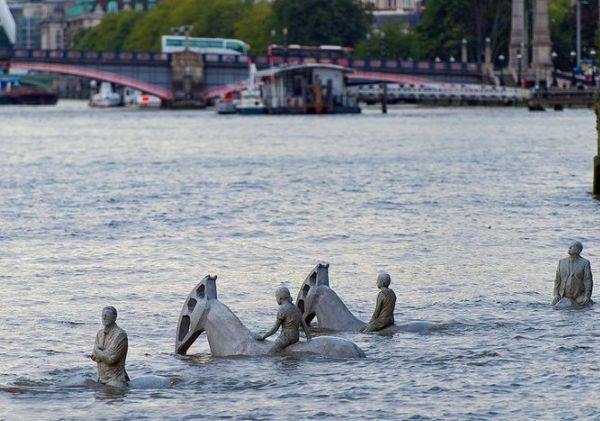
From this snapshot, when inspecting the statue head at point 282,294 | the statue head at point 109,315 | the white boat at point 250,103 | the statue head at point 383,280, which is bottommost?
the white boat at point 250,103

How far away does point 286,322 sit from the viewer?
103ft

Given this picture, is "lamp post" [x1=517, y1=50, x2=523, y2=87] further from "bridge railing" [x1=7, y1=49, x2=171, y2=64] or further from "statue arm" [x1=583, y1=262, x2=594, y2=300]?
"statue arm" [x1=583, y1=262, x2=594, y2=300]

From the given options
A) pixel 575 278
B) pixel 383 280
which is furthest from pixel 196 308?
pixel 575 278

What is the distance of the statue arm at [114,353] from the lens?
29.2 meters

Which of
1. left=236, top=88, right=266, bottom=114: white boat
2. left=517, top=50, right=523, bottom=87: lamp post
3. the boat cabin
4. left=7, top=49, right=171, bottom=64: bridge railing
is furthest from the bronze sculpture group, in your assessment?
left=517, top=50, right=523, bottom=87: lamp post

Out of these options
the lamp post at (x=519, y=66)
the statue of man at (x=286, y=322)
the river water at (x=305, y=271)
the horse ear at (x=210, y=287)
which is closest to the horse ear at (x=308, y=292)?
the river water at (x=305, y=271)

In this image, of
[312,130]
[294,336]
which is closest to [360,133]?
[312,130]

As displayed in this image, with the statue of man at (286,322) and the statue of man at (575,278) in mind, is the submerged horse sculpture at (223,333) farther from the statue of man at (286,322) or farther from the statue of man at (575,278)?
the statue of man at (575,278)

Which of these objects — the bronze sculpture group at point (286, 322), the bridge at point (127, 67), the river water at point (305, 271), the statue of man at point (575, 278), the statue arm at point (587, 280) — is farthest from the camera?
the bridge at point (127, 67)

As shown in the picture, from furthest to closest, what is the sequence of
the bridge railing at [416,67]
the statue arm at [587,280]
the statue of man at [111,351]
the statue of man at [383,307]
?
the bridge railing at [416,67]
the statue arm at [587,280]
the statue of man at [383,307]
the statue of man at [111,351]

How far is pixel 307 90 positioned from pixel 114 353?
6132 inches

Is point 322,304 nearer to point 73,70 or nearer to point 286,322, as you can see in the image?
point 286,322

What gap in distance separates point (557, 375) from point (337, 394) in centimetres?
340

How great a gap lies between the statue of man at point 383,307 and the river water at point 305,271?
29cm
